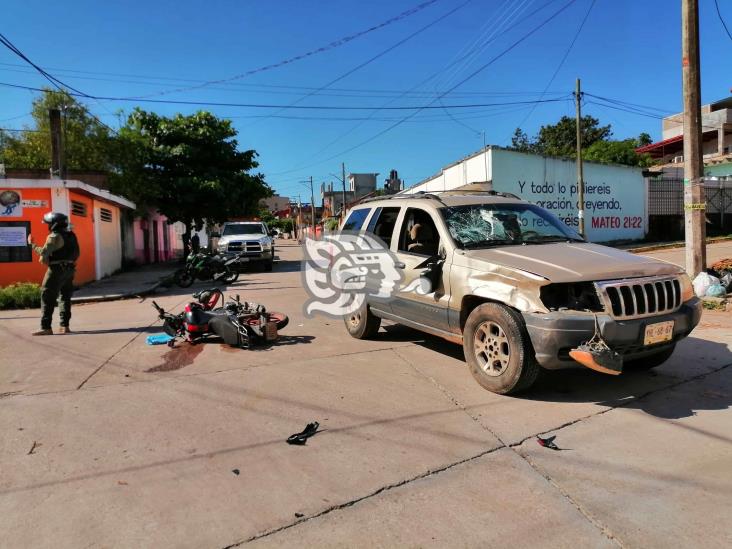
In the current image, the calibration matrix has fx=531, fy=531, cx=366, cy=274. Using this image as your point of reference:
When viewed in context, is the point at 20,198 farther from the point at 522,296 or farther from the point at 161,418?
the point at 522,296

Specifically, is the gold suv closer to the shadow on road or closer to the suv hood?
the suv hood

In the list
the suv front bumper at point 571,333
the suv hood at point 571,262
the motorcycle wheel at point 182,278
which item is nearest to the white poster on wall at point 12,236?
the motorcycle wheel at point 182,278

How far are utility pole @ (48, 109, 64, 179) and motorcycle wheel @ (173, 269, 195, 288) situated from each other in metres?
4.02

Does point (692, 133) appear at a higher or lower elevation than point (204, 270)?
higher

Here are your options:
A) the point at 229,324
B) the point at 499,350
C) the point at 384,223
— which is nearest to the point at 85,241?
the point at 229,324

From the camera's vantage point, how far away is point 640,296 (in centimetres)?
437

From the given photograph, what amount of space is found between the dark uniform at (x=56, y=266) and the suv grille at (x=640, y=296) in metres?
7.47

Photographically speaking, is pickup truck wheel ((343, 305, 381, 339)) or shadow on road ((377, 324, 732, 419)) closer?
shadow on road ((377, 324, 732, 419))

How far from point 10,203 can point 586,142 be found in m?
53.4

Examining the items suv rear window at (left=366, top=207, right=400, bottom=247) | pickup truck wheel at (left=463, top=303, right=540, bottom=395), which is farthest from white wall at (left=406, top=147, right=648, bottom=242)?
pickup truck wheel at (left=463, top=303, right=540, bottom=395)

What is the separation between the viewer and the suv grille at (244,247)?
19633mm

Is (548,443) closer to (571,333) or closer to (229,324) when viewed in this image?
(571,333)

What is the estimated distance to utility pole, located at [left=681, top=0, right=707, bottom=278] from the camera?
31.0ft

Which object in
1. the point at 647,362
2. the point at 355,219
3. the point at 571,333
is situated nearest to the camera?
the point at 571,333
